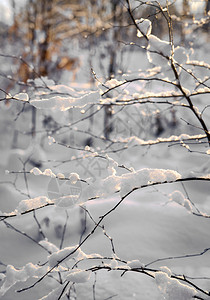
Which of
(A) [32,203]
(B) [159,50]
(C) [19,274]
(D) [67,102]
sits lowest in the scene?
(C) [19,274]

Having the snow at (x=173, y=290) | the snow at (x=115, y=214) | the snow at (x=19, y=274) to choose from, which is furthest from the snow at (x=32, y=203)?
the snow at (x=173, y=290)

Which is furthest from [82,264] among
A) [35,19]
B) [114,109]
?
[35,19]

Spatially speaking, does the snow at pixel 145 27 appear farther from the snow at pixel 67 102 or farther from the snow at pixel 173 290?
the snow at pixel 173 290

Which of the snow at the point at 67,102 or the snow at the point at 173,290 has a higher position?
the snow at the point at 67,102

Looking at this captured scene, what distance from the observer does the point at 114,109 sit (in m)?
2.20

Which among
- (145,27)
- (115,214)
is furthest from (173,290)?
(115,214)

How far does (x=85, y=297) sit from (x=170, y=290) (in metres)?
1.18

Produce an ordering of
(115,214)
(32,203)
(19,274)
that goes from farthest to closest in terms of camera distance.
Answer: (115,214), (19,274), (32,203)

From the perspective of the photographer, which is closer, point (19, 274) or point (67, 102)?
point (67, 102)

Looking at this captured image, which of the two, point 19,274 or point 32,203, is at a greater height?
point 32,203

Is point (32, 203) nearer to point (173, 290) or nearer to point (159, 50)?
point (173, 290)

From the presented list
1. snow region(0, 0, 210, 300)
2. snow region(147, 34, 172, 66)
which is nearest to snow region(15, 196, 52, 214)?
snow region(0, 0, 210, 300)

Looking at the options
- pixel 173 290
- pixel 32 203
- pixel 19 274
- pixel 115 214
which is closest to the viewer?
pixel 173 290

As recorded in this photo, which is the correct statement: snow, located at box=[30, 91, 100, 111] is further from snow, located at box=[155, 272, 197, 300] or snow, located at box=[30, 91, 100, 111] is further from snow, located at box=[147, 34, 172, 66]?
snow, located at box=[155, 272, 197, 300]
